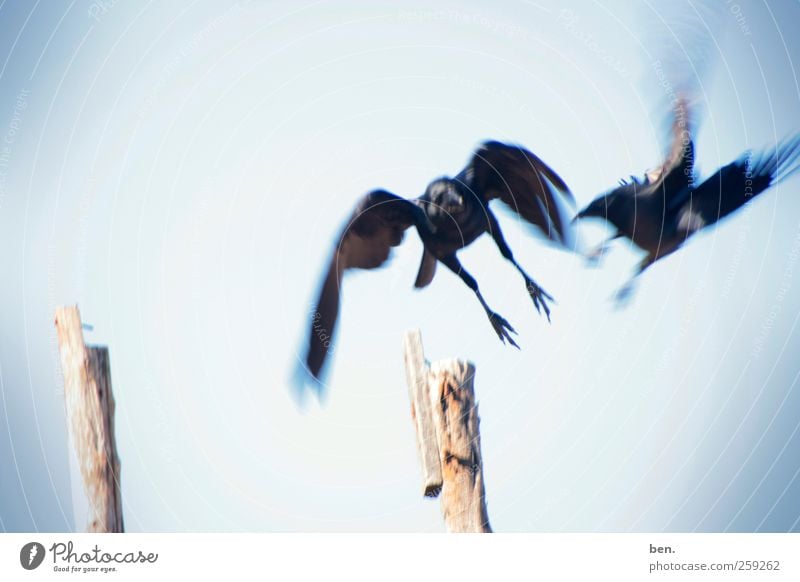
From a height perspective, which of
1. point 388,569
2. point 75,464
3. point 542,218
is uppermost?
point 542,218

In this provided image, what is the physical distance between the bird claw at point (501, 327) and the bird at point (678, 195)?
375 mm

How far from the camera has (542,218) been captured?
4.02m

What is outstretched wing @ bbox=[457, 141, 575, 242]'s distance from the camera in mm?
3818

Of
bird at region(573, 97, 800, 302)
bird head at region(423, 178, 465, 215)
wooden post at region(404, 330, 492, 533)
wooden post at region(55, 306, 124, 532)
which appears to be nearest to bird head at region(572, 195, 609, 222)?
bird at region(573, 97, 800, 302)

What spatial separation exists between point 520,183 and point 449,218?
0.28 metres

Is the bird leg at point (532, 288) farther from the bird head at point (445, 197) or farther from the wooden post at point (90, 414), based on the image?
the wooden post at point (90, 414)

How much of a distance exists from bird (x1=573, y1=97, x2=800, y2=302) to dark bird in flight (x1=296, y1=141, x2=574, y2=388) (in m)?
0.19

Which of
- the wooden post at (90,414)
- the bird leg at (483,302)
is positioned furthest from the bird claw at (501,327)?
the wooden post at (90,414)

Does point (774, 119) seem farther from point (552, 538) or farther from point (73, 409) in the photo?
point (73, 409)

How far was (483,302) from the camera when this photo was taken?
3.78 metres

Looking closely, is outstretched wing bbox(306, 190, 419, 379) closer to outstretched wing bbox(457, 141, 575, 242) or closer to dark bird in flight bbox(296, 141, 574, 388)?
dark bird in flight bbox(296, 141, 574, 388)

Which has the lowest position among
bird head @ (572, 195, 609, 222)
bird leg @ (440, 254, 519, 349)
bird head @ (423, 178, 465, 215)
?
bird leg @ (440, 254, 519, 349)

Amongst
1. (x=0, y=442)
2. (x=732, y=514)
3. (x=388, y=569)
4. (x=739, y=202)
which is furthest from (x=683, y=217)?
(x=0, y=442)

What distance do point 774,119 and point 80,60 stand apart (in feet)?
7.24
